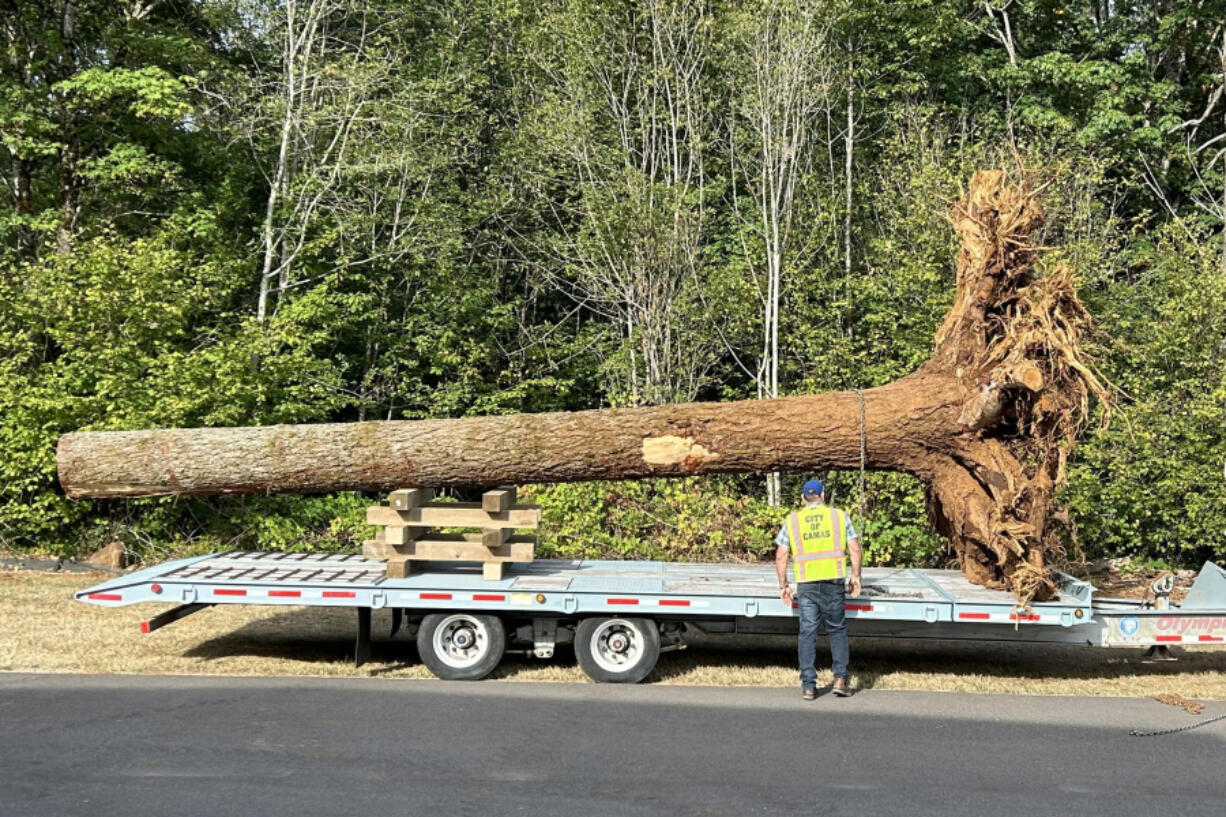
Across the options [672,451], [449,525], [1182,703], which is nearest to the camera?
[1182,703]

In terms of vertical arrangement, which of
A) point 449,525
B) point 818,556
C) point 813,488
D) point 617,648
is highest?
point 813,488

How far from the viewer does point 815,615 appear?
320 inches

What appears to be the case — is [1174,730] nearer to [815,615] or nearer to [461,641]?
[815,615]

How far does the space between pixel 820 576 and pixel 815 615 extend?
0.32 m

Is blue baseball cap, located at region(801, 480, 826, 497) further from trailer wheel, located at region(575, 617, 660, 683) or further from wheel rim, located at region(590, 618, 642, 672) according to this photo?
wheel rim, located at region(590, 618, 642, 672)

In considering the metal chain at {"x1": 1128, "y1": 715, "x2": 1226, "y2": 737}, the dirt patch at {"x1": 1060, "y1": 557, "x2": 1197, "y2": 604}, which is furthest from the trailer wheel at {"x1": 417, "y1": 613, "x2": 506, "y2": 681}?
the dirt patch at {"x1": 1060, "y1": 557, "x2": 1197, "y2": 604}

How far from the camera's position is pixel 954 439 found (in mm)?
9258

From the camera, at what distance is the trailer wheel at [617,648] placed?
8.57m

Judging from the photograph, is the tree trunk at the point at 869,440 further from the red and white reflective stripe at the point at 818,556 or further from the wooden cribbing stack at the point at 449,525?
the red and white reflective stripe at the point at 818,556

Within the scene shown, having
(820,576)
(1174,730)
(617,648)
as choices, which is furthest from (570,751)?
(1174,730)

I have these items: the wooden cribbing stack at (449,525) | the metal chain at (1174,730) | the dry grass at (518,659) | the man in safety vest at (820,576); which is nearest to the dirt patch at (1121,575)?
the dry grass at (518,659)

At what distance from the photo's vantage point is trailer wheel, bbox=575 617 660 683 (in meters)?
8.57

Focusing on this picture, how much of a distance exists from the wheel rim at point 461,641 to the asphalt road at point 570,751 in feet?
0.98

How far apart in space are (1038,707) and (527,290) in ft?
53.0
